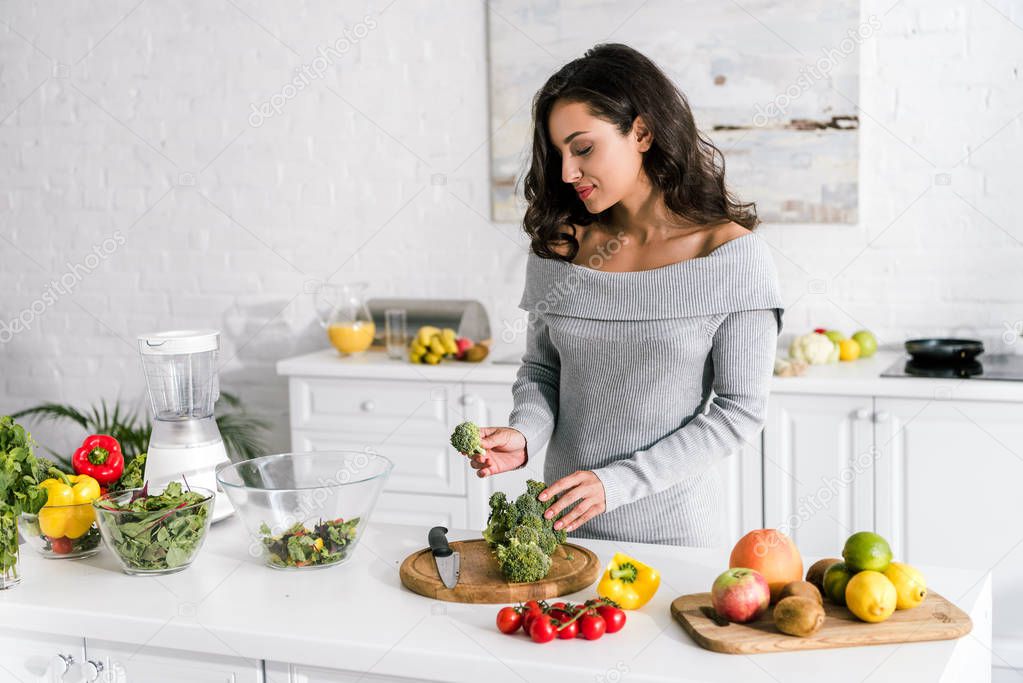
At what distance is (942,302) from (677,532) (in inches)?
66.6

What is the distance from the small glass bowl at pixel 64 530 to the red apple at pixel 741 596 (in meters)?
1.06

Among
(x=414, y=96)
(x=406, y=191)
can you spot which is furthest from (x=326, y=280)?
(x=414, y=96)

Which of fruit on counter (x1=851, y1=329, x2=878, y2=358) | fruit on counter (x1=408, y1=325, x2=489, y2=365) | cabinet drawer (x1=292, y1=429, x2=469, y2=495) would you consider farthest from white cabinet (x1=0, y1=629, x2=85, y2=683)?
fruit on counter (x1=851, y1=329, x2=878, y2=358)

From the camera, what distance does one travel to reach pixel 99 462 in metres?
1.97

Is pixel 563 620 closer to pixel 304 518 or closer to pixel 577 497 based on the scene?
pixel 577 497

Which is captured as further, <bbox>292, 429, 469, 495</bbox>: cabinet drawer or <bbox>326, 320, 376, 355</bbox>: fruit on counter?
<bbox>326, 320, 376, 355</bbox>: fruit on counter

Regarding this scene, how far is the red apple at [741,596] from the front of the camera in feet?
4.71

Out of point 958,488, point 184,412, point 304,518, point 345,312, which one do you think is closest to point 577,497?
point 304,518

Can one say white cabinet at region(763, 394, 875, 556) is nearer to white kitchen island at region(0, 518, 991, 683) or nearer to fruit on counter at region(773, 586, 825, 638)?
white kitchen island at region(0, 518, 991, 683)

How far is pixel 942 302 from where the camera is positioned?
10.8ft

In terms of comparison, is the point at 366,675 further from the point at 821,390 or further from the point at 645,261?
the point at 821,390

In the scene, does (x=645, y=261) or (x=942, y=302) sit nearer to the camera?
(x=645, y=261)

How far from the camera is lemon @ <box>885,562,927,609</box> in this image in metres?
1.45
